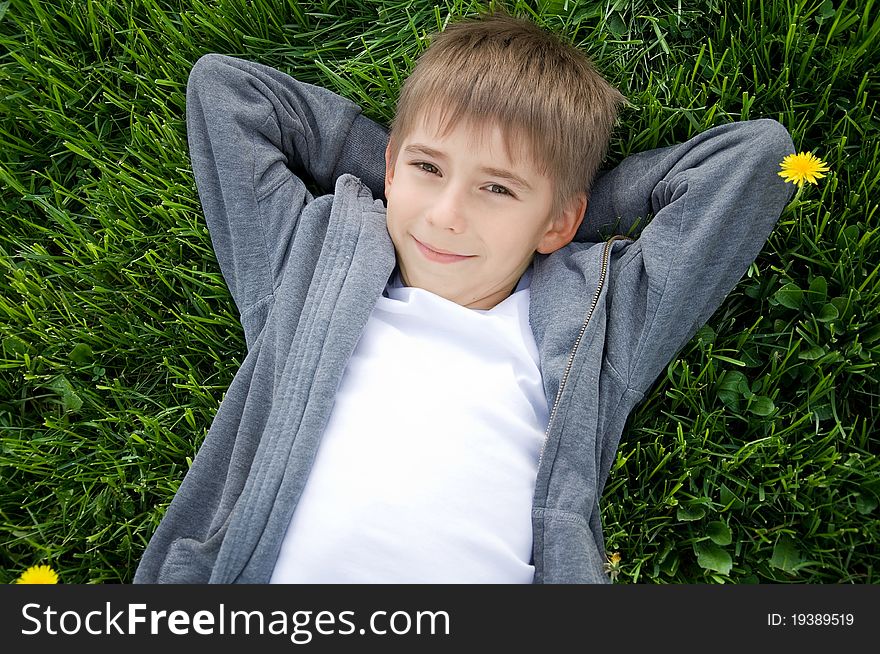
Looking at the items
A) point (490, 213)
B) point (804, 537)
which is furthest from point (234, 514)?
point (804, 537)

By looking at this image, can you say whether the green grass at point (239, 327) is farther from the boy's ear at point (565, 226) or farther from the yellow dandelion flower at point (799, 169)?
the boy's ear at point (565, 226)

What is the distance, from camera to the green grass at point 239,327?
2.02m

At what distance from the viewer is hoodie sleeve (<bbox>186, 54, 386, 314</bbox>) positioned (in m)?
2.05

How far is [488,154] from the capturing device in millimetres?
1876

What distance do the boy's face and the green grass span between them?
45 centimetres

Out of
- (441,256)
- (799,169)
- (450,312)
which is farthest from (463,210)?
(799,169)

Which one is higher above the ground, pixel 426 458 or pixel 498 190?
pixel 498 190

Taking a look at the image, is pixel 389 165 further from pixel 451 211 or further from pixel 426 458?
pixel 426 458

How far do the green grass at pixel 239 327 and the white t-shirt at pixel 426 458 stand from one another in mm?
337

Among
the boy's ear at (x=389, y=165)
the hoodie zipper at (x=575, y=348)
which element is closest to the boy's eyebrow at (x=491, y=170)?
the boy's ear at (x=389, y=165)

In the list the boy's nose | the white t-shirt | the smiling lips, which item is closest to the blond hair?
the boy's nose

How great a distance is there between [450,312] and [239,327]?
0.60 metres

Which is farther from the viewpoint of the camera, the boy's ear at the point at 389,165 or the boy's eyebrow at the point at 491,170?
the boy's ear at the point at 389,165

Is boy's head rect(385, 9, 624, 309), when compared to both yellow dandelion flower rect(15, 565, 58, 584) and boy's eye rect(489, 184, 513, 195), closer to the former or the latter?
boy's eye rect(489, 184, 513, 195)
